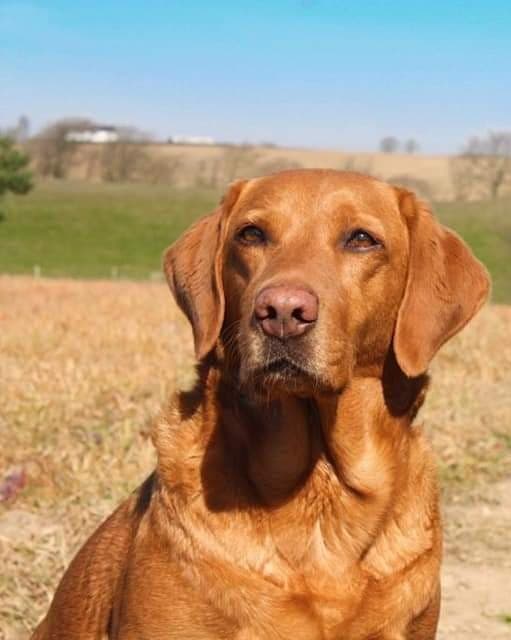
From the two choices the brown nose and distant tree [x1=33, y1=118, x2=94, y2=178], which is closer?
the brown nose

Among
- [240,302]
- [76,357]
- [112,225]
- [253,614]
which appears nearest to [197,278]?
[240,302]

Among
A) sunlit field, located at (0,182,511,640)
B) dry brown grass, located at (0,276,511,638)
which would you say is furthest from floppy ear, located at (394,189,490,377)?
dry brown grass, located at (0,276,511,638)

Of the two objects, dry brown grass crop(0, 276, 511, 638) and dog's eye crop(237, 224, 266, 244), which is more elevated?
dog's eye crop(237, 224, 266, 244)

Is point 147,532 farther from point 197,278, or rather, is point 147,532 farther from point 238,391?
point 197,278

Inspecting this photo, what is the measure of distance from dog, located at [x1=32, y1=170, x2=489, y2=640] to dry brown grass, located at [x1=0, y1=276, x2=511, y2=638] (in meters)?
1.81

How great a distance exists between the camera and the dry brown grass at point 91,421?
670cm

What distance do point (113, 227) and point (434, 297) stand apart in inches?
2570

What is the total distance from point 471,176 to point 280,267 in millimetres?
81401

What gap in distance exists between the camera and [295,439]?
445 centimetres

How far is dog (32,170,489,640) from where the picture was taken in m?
4.01

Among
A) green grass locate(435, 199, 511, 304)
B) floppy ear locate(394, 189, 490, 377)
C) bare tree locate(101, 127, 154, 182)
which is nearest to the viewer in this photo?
floppy ear locate(394, 189, 490, 377)

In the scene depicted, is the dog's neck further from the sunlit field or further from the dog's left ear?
the sunlit field

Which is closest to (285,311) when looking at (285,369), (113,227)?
(285,369)

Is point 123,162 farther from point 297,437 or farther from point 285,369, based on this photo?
point 285,369
